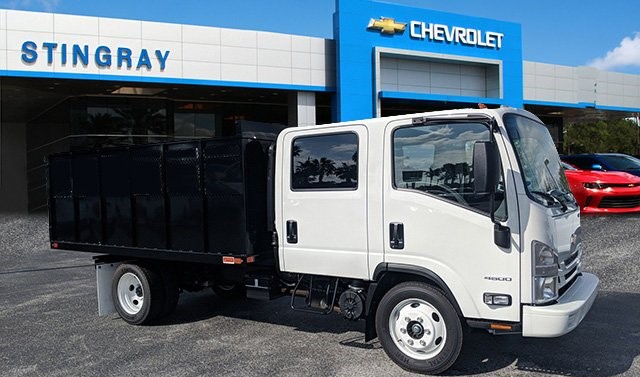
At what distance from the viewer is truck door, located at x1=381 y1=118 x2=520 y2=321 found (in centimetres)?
459

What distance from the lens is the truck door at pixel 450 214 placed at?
4.59m

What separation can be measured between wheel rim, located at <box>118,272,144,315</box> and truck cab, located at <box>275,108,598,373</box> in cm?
242

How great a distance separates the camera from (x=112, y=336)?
21.9ft

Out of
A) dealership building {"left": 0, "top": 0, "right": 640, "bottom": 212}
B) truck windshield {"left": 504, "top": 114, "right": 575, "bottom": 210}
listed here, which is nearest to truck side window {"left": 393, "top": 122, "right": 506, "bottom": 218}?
truck windshield {"left": 504, "top": 114, "right": 575, "bottom": 210}

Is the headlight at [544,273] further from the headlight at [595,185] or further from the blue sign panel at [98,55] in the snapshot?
the blue sign panel at [98,55]

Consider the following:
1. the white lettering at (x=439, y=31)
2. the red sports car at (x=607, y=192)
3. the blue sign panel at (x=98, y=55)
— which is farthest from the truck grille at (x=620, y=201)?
the white lettering at (x=439, y=31)

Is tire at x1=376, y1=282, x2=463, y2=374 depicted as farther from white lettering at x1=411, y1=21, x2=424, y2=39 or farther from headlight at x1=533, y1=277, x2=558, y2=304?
white lettering at x1=411, y1=21, x2=424, y2=39

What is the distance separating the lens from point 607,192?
11805 mm

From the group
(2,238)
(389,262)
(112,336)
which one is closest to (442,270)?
(389,262)

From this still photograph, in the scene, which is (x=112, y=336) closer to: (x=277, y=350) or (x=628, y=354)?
(x=277, y=350)

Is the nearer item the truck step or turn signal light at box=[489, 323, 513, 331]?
turn signal light at box=[489, 323, 513, 331]

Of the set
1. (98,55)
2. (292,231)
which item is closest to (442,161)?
(292,231)

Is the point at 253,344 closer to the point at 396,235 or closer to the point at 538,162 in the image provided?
the point at 396,235

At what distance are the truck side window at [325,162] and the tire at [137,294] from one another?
98.6 inches
